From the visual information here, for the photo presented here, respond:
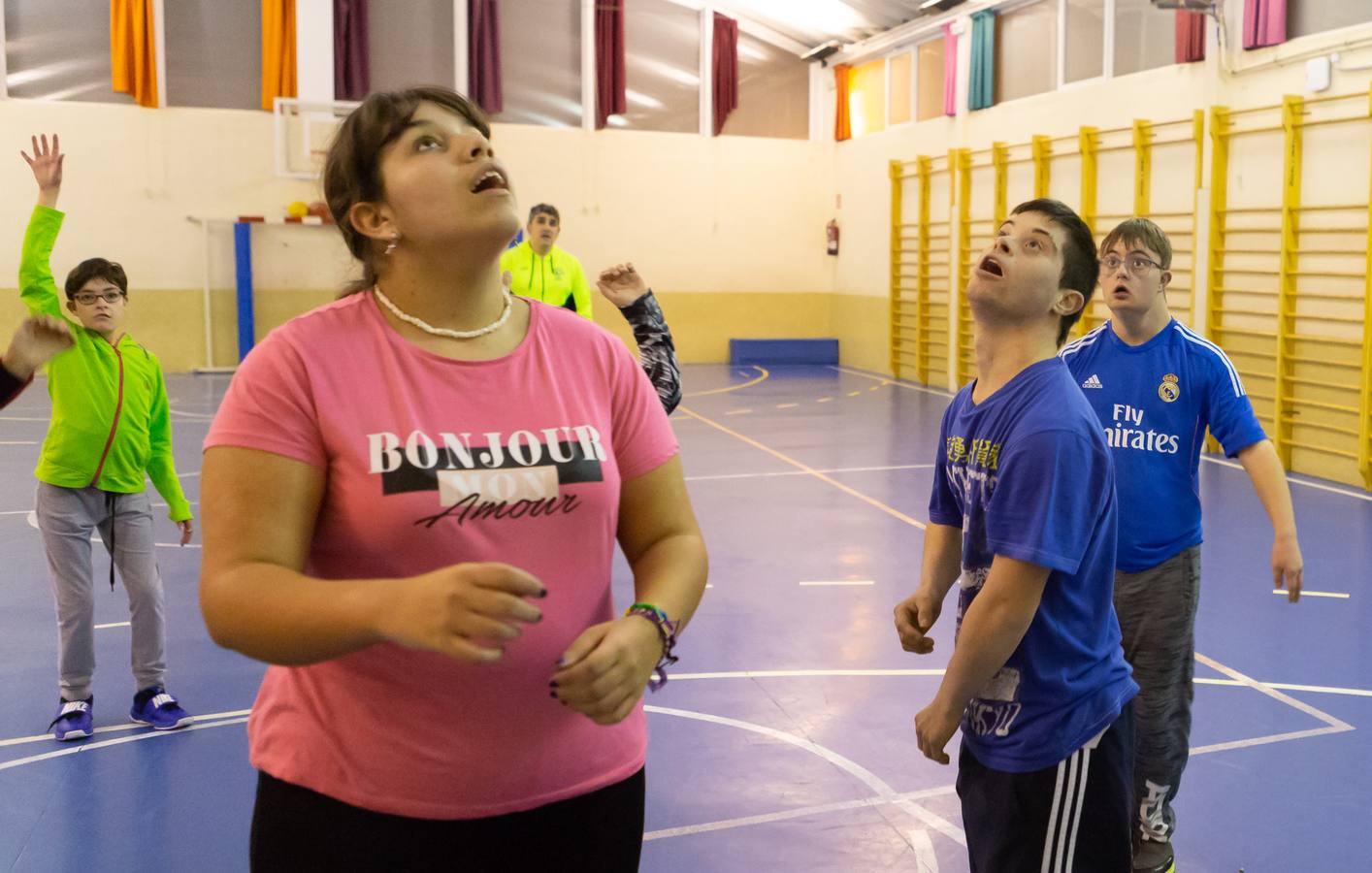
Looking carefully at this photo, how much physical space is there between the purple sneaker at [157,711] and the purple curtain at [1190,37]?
9.94 metres

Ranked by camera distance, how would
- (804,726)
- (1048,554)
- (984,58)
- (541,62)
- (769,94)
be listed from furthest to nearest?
(769,94) < (541,62) < (984,58) < (804,726) < (1048,554)

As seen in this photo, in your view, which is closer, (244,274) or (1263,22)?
(1263,22)

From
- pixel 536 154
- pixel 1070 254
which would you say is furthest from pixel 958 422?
pixel 536 154

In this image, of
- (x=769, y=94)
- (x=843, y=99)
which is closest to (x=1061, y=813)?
(x=843, y=99)

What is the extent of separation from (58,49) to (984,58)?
1167cm

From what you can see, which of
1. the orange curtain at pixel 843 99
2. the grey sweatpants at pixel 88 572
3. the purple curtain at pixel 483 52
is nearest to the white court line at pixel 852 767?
the grey sweatpants at pixel 88 572

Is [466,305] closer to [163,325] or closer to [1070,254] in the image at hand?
[1070,254]

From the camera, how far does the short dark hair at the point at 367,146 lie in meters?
1.69

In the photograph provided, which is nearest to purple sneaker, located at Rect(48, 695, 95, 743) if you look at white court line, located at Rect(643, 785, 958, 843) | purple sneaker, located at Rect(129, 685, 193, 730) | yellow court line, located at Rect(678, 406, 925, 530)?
purple sneaker, located at Rect(129, 685, 193, 730)

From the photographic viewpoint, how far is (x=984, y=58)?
1424 cm

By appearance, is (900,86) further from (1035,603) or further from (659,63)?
(1035,603)

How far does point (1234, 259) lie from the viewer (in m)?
10.6

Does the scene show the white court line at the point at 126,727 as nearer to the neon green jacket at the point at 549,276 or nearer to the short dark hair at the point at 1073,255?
the short dark hair at the point at 1073,255

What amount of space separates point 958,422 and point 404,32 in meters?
16.0
